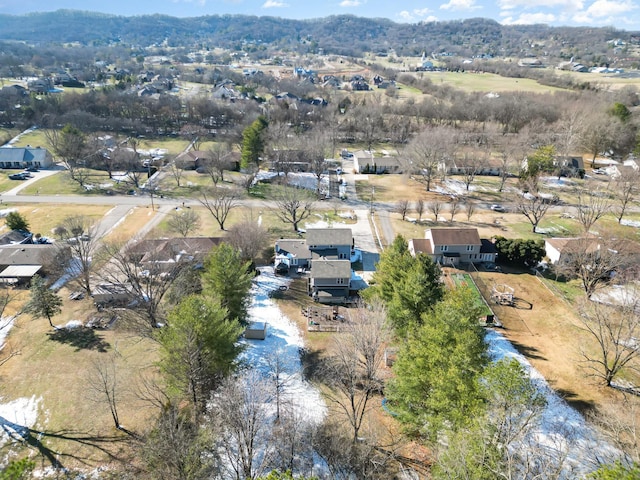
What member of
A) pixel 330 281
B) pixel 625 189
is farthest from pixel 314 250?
pixel 625 189

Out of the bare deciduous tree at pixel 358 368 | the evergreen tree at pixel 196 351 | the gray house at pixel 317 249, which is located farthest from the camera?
the gray house at pixel 317 249

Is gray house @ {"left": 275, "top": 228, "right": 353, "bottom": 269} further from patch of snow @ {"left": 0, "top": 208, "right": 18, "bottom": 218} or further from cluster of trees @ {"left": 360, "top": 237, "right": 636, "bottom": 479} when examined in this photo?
patch of snow @ {"left": 0, "top": 208, "right": 18, "bottom": 218}

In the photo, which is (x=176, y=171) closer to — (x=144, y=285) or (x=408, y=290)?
(x=144, y=285)

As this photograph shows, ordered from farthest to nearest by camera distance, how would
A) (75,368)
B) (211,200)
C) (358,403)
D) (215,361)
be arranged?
1. (211,200)
2. (75,368)
3. (358,403)
4. (215,361)

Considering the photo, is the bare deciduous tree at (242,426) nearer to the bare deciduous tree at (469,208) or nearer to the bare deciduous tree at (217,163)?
the bare deciduous tree at (469,208)

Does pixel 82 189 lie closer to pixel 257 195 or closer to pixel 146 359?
pixel 257 195

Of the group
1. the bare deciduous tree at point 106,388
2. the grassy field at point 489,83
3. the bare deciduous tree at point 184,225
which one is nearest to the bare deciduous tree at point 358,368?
the bare deciduous tree at point 106,388

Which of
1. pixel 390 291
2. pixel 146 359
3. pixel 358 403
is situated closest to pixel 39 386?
pixel 146 359
